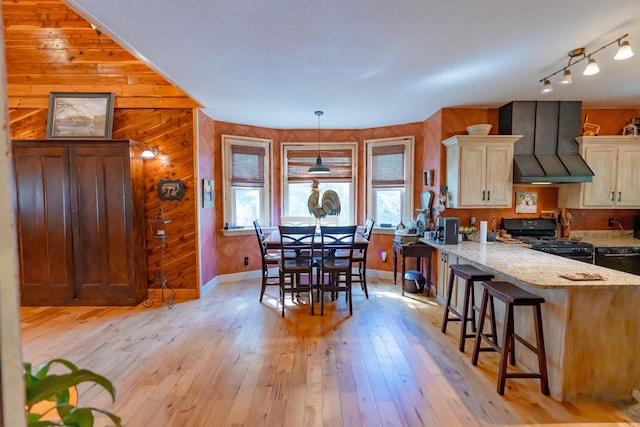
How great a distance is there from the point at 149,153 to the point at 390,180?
3528 mm

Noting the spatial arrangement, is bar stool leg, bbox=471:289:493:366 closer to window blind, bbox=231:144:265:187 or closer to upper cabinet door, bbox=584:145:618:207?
upper cabinet door, bbox=584:145:618:207

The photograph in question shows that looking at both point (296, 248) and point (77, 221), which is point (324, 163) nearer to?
point (296, 248)

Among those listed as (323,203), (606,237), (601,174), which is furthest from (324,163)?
(606,237)

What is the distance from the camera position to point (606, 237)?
Result: 156 inches

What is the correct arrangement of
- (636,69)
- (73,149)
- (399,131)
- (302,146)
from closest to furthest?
(636,69) < (73,149) < (399,131) < (302,146)

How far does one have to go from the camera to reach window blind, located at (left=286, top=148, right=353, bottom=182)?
207 inches

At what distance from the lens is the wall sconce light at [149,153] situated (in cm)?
384

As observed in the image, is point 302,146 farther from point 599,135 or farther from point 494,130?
point 599,135

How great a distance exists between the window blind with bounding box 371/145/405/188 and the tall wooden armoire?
348 cm

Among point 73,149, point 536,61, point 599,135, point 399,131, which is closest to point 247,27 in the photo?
point 536,61

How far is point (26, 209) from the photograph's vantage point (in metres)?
3.63

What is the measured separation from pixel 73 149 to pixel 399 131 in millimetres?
4445

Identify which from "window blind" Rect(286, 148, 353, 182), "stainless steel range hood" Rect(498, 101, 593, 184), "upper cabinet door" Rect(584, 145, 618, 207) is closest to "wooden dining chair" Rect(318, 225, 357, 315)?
"window blind" Rect(286, 148, 353, 182)

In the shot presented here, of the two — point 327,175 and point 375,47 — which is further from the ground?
point 375,47
